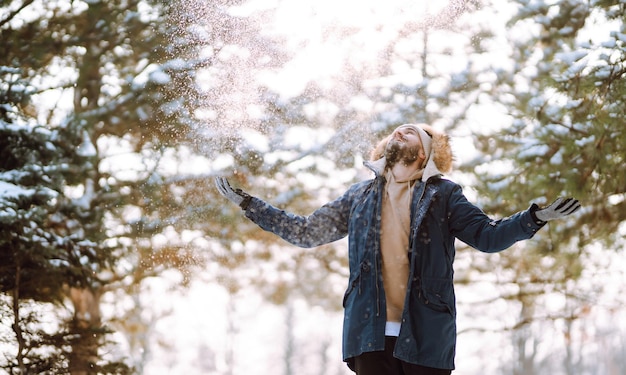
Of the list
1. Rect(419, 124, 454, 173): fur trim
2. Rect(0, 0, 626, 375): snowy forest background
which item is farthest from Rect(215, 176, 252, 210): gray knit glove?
Rect(0, 0, 626, 375): snowy forest background

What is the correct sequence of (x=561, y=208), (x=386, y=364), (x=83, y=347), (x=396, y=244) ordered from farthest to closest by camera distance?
(x=83, y=347)
(x=396, y=244)
(x=386, y=364)
(x=561, y=208)

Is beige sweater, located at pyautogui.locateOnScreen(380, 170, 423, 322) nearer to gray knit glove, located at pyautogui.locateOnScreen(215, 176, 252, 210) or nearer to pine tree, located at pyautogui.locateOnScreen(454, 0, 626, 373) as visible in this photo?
gray knit glove, located at pyautogui.locateOnScreen(215, 176, 252, 210)

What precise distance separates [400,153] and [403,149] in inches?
0.6

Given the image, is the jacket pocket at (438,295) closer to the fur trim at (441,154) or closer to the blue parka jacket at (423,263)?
the blue parka jacket at (423,263)

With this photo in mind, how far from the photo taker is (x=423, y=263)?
1.80 meters

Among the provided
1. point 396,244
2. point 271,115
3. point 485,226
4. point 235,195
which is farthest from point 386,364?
point 271,115

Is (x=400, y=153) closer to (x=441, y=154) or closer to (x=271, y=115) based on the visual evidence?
(x=441, y=154)

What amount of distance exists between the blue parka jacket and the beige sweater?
30 mm

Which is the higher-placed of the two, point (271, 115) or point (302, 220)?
point (271, 115)

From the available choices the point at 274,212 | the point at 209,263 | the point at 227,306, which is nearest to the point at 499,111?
the point at 209,263

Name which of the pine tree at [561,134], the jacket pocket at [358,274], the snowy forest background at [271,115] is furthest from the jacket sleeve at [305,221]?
the pine tree at [561,134]

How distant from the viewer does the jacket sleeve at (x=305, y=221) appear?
2.05m

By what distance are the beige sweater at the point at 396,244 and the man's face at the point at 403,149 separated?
0.06m

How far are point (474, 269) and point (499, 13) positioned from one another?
7.65 ft
